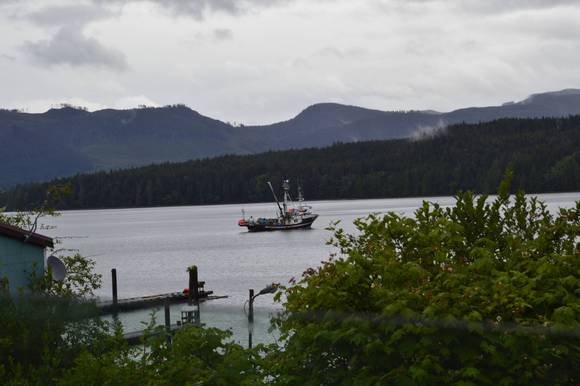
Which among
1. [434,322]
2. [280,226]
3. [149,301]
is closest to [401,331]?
[434,322]

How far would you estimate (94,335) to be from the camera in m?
9.23

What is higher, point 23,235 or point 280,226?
point 23,235

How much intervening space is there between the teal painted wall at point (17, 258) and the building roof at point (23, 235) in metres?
0.10

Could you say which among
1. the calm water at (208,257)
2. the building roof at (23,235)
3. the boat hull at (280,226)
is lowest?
the calm water at (208,257)

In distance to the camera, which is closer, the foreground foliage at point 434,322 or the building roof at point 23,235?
the foreground foliage at point 434,322

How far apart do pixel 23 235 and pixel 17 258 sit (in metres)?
0.60

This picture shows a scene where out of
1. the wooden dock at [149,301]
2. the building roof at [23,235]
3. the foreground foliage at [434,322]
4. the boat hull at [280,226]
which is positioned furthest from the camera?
the boat hull at [280,226]

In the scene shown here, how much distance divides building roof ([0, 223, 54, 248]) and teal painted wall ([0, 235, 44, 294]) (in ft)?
0.34

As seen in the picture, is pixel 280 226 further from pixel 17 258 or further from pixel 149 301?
pixel 17 258

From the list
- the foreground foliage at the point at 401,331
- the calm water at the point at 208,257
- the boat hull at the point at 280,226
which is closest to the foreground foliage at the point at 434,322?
the foreground foliage at the point at 401,331

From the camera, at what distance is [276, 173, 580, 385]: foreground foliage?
19.7 feet

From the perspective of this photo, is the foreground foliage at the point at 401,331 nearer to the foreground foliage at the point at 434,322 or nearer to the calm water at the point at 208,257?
the foreground foliage at the point at 434,322

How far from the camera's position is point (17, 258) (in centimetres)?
2345

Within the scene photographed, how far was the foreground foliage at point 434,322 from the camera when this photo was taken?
600 centimetres
